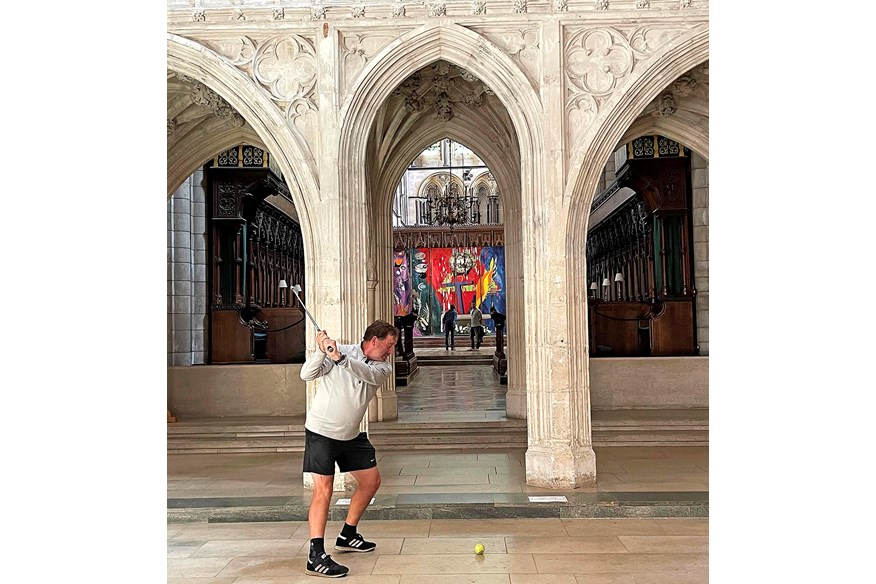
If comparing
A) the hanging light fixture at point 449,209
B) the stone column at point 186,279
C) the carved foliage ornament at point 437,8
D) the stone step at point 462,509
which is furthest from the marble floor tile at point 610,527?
the hanging light fixture at point 449,209

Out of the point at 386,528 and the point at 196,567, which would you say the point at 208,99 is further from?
the point at 196,567

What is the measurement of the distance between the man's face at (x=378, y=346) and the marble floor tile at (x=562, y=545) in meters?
A: 1.44

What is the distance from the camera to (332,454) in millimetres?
4254

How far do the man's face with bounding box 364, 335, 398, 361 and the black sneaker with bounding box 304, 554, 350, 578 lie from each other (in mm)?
1096

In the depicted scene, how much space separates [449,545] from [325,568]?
39.2 inches

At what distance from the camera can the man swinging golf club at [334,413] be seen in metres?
4.12

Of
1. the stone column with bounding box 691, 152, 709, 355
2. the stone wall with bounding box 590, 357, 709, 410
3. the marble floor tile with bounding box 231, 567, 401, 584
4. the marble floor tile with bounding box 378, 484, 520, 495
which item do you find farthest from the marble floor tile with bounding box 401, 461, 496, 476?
the stone column with bounding box 691, 152, 709, 355

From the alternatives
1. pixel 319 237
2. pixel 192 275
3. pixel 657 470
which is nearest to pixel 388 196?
pixel 192 275

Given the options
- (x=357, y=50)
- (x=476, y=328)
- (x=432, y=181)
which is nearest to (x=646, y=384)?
(x=357, y=50)

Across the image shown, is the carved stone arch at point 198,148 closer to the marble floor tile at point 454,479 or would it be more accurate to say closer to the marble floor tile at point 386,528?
the marble floor tile at point 454,479

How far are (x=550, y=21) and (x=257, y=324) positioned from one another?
642 centimetres
